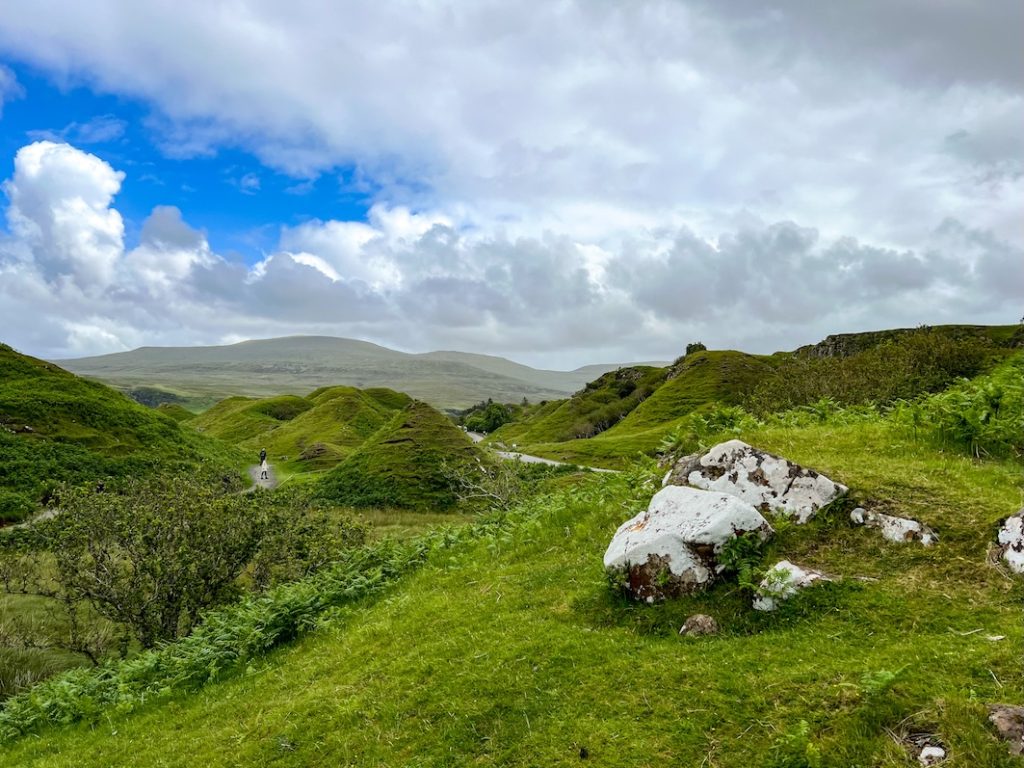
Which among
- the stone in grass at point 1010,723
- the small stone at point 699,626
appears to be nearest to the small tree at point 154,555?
the small stone at point 699,626

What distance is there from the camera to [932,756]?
536cm

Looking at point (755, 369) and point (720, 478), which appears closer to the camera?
point (720, 478)

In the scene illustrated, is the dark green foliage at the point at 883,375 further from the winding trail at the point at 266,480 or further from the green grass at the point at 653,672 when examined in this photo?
the winding trail at the point at 266,480

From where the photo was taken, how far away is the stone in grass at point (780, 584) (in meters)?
8.64

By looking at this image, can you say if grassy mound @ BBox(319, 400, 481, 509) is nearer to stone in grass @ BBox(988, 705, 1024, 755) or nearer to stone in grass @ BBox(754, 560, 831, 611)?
stone in grass @ BBox(754, 560, 831, 611)

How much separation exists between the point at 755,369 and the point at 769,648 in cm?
12856

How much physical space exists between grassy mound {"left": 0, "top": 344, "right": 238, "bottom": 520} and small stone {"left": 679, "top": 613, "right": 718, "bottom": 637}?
49.8 metres

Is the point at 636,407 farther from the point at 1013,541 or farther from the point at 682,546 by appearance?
the point at 1013,541

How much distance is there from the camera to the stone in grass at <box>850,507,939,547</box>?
369 inches

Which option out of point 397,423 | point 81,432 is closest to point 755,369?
point 397,423

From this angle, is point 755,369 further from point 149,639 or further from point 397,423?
point 149,639

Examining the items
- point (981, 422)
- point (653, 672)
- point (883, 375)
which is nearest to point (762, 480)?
point (653, 672)

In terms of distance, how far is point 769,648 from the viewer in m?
7.73

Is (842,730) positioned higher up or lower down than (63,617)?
higher up
